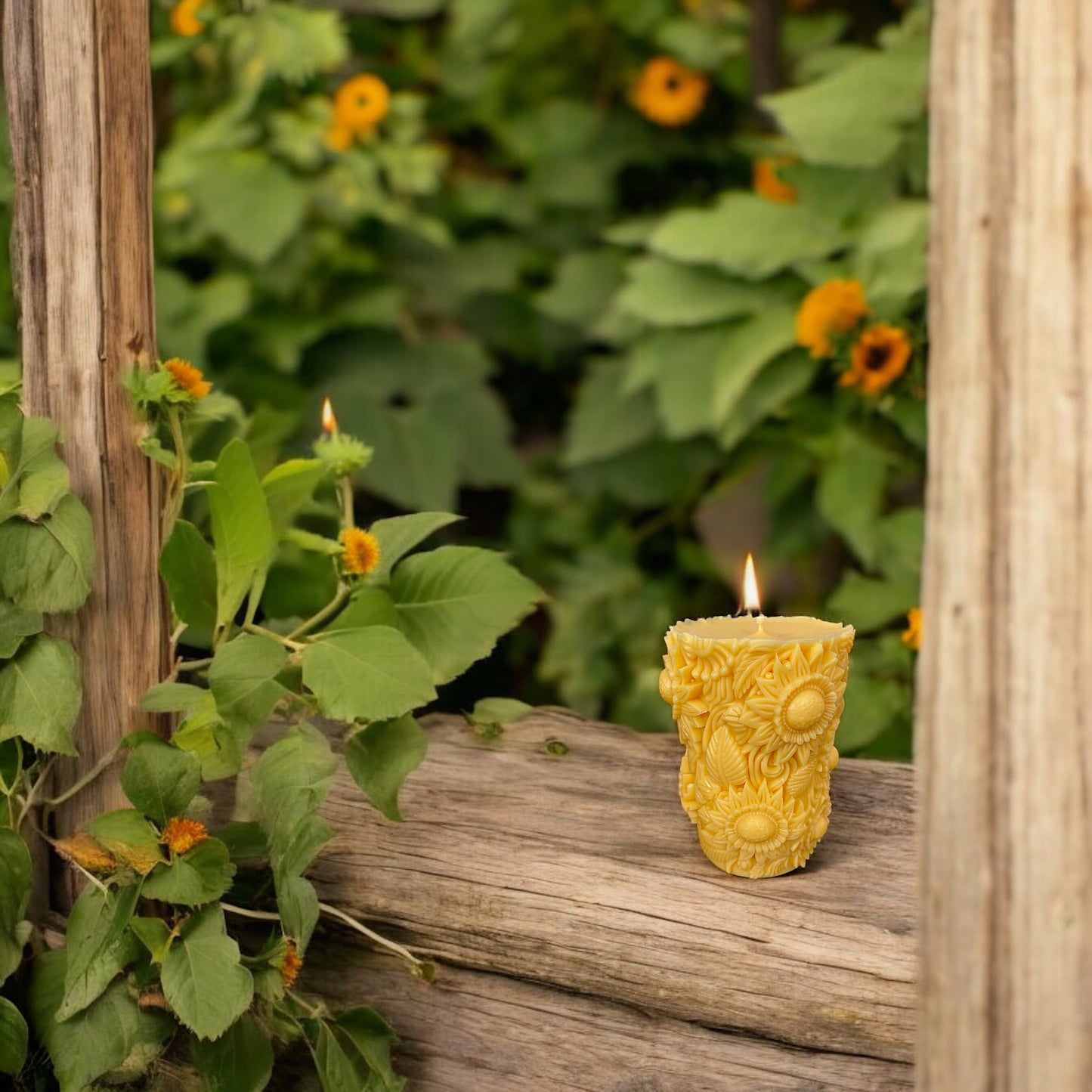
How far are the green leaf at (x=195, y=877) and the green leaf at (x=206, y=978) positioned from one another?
0.8 inches

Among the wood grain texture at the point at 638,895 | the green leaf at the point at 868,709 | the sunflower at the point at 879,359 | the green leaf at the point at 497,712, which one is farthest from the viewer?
the sunflower at the point at 879,359

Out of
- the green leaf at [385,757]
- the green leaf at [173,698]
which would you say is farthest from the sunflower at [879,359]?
the green leaf at [173,698]

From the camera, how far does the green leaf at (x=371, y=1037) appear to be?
105cm

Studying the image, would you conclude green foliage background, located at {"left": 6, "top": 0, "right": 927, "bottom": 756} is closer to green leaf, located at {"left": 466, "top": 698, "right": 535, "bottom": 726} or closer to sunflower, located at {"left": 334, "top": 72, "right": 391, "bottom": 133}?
sunflower, located at {"left": 334, "top": 72, "right": 391, "bottom": 133}

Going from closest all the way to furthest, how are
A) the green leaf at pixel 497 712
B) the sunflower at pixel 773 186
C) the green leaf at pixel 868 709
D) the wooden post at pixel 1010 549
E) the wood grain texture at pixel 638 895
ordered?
the wooden post at pixel 1010 549 → the wood grain texture at pixel 638 895 → the green leaf at pixel 497 712 → the green leaf at pixel 868 709 → the sunflower at pixel 773 186

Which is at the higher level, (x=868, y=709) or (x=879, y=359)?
(x=879, y=359)

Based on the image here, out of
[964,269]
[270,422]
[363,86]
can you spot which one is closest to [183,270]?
[363,86]

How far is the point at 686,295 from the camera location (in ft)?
6.64

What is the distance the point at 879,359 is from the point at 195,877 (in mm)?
982

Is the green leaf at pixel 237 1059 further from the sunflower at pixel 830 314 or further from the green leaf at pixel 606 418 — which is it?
the green leaf at pixel 606 418

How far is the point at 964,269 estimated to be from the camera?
26.5 inches

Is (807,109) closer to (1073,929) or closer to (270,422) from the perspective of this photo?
(270,422)

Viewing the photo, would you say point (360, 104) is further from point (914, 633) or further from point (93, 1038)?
point (93, 1038)

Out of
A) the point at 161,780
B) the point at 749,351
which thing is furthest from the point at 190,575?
the point at 749,351
